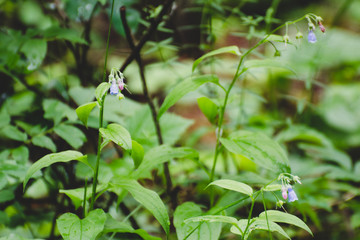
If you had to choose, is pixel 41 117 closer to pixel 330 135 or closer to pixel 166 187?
pixel 166 187

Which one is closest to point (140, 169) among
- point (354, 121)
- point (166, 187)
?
point (166, 187)

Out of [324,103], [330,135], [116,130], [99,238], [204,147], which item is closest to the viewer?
[116,130]

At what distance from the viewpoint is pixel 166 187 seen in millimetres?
2053

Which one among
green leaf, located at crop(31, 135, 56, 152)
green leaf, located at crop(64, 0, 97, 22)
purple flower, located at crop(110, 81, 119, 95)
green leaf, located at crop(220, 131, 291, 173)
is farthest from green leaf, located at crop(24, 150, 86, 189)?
green leaf, located at crop(64, 0, 97, 22)

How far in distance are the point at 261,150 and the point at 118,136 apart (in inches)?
26.7

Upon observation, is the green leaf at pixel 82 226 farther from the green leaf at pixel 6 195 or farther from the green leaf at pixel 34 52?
the green leaf at pixel 34 52

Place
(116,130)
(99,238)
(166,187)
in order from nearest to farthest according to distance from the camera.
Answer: (116,130), (99,238), (166,187)

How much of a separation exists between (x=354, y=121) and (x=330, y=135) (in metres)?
0.40

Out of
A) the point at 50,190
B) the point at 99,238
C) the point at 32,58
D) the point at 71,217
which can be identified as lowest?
the point at 50,190

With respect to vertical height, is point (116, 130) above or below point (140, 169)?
above

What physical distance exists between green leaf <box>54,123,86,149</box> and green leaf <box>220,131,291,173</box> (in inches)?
30.1

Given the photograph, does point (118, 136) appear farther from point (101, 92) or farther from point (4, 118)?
point (4, 118)

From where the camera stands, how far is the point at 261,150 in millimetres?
1544

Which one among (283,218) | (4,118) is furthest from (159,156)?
(4,118)
